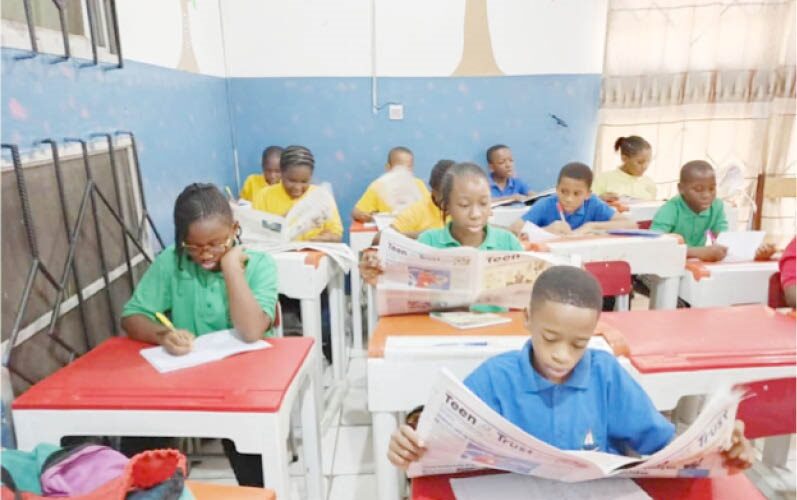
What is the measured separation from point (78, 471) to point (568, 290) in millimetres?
876

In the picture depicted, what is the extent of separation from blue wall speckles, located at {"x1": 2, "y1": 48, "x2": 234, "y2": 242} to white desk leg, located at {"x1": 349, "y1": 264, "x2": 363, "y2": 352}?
909 mm

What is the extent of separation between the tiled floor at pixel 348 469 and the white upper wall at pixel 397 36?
241cm

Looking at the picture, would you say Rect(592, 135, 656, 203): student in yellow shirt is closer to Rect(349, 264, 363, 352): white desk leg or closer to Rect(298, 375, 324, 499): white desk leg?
Rect(349, 264, 363, 352): white desk leg

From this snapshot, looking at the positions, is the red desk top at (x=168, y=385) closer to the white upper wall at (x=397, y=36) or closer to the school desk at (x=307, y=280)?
the school desk at (x=307, y=280)

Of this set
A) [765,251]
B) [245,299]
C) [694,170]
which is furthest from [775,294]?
[245,299]

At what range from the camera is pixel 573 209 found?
2.70 m

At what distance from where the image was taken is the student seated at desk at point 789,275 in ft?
5.45

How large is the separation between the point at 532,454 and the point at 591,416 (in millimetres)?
266

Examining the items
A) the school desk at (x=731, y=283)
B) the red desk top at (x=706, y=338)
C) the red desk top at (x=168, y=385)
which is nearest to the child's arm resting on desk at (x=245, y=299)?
the red desk top at (x=168, y=385)

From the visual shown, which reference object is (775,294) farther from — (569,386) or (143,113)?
(143,113)

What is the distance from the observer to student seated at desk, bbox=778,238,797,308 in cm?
166

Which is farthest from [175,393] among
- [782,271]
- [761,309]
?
[782,271]

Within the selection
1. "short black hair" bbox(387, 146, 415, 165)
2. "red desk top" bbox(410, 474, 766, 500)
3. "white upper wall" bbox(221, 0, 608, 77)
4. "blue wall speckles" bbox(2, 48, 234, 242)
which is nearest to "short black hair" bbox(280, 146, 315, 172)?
"blue wall speckles" bbox(2, 48, 234, 242)

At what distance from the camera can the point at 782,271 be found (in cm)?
174
